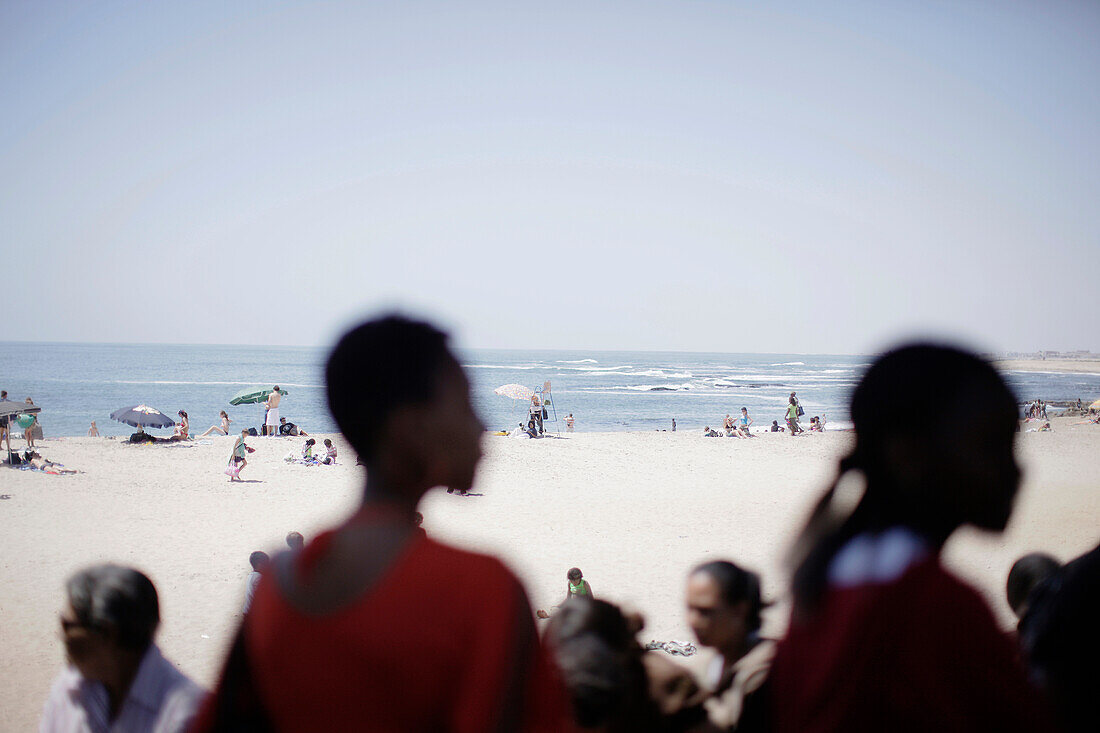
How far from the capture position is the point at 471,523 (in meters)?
12.6

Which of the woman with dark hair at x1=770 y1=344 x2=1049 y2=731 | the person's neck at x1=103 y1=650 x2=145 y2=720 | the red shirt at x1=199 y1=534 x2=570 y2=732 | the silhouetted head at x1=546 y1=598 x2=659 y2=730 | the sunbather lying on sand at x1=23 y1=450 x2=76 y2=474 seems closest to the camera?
the red shirt at x1=199 y1=534 x2=570 y2=732

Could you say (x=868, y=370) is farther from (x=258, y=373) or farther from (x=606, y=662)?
(x=258, y=373)

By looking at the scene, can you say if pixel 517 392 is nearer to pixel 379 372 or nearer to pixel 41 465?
pixel 41 465

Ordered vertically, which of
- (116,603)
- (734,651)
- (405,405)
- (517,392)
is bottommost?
(517,392)

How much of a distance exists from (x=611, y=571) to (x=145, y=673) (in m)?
8.17

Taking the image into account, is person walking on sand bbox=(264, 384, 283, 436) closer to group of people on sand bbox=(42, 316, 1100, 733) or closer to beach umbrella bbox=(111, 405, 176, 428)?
beach umbrella bbox=(111, 405, 176, 428)

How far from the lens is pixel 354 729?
106 centimetres

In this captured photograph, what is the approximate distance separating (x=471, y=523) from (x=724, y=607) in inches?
434

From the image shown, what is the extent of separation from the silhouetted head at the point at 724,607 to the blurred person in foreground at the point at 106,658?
1.33 metres

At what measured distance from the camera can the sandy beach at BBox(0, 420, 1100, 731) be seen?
742 cm

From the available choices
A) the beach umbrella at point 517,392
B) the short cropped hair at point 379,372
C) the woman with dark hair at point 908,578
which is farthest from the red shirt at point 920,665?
the beach umbrella at point 517,392

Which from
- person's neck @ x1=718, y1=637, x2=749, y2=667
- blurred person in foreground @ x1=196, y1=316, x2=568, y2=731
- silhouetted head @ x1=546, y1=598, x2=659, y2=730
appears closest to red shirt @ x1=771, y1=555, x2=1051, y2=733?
silhouetted head @ x1=546, y1=598, x2=659, y2=730

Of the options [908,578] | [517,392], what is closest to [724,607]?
[908,578]

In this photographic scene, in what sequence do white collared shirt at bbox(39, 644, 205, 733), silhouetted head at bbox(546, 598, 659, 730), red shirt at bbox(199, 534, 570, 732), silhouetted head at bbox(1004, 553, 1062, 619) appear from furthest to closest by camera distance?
silhouetted head at bbox(1004, 553, 1062, 619), white collared shirt at bbox(39, 644, 205, 733), silhouetted head at bbox(546, 598, 659, 730), red shirt at bbox(199, 534, 570, 732)
